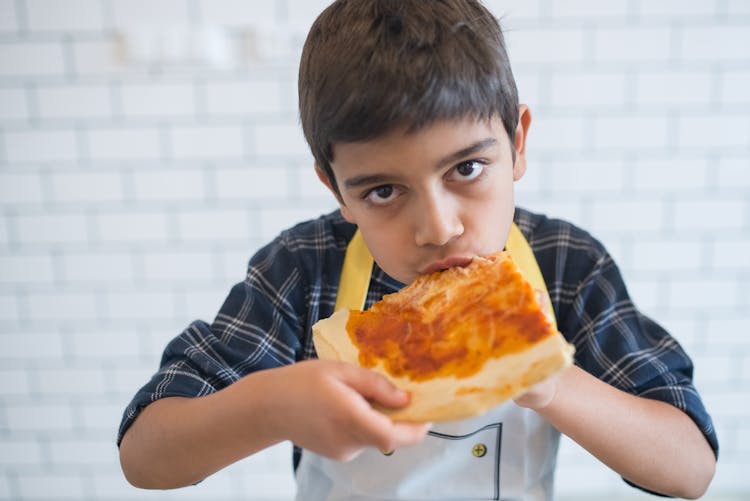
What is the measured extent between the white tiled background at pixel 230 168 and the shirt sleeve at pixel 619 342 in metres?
0.60

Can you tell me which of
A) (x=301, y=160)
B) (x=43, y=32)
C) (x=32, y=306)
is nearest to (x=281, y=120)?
(x=301, y=160)

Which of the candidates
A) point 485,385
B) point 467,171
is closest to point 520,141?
point 467,171

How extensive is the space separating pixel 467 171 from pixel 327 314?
37cm

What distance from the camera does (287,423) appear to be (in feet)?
1.96

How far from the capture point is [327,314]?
96 cm

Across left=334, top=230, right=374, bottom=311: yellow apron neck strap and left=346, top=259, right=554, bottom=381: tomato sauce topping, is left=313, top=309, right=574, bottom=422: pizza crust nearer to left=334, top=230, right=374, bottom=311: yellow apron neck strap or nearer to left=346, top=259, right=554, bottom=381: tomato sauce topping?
left=346, top=259, right=554, bottom=381: tomato sauce topping

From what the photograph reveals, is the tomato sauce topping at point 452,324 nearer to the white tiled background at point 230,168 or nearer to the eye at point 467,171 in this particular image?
the eye at point 467,171

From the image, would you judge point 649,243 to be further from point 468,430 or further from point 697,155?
point 468,430

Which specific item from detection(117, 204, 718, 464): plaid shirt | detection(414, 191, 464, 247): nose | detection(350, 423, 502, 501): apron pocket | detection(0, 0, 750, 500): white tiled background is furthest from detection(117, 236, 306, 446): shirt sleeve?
detection(0, 0, 750, 500): white tiled background

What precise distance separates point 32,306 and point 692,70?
1.69m

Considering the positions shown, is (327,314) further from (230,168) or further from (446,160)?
(230,168)

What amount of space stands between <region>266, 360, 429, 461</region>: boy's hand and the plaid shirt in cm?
25

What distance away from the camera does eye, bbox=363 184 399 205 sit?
691mm

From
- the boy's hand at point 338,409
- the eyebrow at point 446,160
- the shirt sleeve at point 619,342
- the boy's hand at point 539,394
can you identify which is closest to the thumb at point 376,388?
the boy's hand at point 338,409
